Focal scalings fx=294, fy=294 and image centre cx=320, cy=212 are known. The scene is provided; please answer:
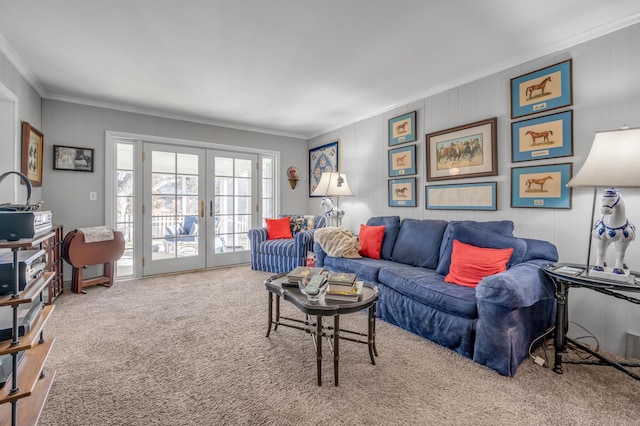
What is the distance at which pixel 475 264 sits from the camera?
2262 millimetres

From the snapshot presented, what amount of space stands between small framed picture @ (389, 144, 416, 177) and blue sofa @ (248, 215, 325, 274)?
1396mm

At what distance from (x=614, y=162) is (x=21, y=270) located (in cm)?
296

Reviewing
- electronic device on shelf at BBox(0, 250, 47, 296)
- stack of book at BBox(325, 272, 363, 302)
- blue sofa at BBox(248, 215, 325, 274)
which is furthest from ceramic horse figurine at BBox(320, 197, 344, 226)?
electronic device on shelf at BBox(0, 250, 47, 296)

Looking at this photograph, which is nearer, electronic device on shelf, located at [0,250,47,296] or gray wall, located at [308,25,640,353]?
electronic device on shelf, located at [0,250,47,296]

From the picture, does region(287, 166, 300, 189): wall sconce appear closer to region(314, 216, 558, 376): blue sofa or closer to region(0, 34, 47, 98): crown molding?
region(314, 216, 558, 376): blue sofa

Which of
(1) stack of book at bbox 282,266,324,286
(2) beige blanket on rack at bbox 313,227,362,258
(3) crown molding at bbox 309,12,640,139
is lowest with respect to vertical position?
(1) stack of book at bbox 282,266,324,286

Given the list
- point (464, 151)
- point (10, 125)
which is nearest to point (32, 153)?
point (10, 125)

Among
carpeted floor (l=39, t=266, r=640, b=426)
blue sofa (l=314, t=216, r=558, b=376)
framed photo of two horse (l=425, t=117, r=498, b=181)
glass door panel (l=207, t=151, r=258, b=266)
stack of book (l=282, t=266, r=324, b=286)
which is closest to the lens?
carpeted floor (l=39, t=266, r=640, b=426)

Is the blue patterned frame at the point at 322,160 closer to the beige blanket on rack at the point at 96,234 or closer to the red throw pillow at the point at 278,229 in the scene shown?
the red throw pillow at the point at 278,229

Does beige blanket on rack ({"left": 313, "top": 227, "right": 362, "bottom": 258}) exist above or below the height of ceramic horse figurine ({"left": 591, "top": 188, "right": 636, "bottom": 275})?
below

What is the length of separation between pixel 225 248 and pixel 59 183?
7.34ft

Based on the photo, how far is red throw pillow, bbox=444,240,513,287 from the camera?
2.20 meters

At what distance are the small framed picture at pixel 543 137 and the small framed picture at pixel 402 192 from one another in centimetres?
113

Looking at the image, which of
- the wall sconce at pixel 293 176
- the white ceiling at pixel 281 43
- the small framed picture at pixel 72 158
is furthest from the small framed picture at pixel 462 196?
the small framed picture at pixel 72 158
